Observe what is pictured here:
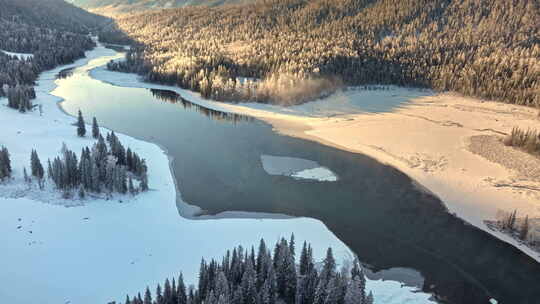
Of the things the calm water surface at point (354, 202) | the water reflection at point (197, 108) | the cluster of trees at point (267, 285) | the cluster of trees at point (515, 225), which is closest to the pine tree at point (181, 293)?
the cluster of trees at point (267, 285)

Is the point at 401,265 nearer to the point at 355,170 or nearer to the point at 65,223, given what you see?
the point at 355,170

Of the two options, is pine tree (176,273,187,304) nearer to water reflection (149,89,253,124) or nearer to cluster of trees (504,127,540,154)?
water reflection (149,89,253,124)

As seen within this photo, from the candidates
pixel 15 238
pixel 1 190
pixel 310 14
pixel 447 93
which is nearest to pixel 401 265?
pixel 15 238

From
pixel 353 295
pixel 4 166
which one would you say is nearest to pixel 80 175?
pixel 4 166

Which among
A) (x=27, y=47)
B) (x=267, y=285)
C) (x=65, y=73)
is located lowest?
(x=267, y=285)

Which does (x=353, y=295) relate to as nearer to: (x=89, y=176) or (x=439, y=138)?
→ (x=89, y=176)
